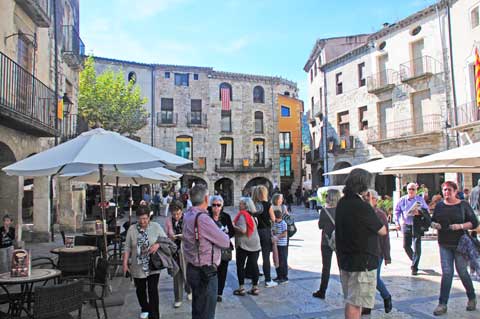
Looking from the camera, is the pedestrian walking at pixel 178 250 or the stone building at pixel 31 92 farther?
the stone building at pixel 31 92

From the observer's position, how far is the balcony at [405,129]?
21.7 meters

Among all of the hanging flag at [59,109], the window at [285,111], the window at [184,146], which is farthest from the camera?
the window at [285,111]

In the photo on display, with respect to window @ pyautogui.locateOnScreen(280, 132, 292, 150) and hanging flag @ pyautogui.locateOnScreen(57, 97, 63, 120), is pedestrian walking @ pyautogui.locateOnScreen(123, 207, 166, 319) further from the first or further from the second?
window @ pyautogui.locateOnScreen(280, 132, 292, 150)

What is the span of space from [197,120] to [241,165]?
5.37m

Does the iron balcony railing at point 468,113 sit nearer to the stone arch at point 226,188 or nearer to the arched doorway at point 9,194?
the arched doorway at point 9,194

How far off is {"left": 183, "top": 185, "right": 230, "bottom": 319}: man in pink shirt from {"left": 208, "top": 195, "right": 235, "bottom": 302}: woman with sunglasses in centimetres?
138

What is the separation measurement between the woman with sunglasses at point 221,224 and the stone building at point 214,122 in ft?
89.4

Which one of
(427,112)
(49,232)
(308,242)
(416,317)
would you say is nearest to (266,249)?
(416,317)

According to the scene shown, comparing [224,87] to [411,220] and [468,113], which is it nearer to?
[468,113]

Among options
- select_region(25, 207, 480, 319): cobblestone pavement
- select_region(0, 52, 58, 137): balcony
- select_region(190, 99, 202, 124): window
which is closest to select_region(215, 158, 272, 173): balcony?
select_region(190, 99, 202, 124): window

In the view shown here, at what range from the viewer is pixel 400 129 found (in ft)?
78.2

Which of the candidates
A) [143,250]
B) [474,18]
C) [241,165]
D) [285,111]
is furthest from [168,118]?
[143,250]

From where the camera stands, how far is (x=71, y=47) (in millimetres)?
15281

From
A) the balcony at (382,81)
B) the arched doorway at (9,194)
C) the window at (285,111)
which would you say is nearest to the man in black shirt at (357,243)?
the arched doorway at (9,194)
